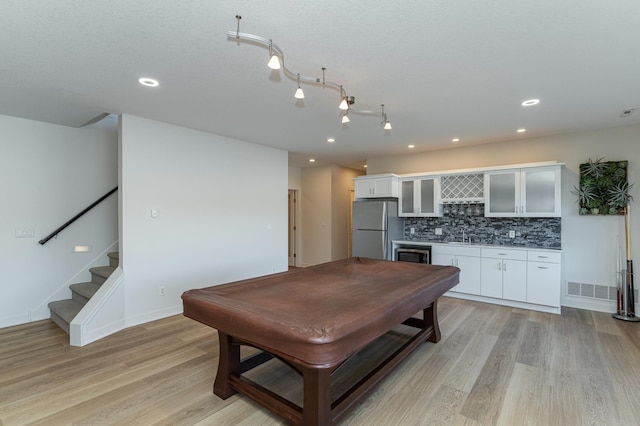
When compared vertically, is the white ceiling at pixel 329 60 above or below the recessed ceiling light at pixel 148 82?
below

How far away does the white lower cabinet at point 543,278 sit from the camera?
4184 mm

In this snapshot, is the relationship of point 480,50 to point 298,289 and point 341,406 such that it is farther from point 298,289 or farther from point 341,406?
point 341,406

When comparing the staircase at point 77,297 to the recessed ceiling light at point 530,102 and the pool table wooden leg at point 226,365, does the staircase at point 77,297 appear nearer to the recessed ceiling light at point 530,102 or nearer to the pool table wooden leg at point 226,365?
the pool table wooden leg at point 226,365

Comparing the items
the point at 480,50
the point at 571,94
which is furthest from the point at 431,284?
the point at 571,94

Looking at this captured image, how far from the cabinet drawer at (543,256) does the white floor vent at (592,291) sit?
728 millimetres

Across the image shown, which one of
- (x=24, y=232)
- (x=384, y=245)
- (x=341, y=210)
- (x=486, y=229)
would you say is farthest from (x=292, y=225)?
(x=24, y=232)

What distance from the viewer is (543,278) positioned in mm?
4281

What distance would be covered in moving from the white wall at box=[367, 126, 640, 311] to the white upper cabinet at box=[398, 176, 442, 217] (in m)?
1.08

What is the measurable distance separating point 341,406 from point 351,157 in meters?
5.11

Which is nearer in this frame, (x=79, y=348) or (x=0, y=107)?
(x=79, y=348)

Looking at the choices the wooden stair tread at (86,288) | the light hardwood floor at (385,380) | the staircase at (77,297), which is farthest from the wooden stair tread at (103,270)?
the light hardwood floor at (385,380)

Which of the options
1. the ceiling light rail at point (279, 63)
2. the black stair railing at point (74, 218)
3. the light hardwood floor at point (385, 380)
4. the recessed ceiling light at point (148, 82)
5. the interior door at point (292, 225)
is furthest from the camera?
the interior door at point (292, 225)

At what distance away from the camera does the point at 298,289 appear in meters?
2.50

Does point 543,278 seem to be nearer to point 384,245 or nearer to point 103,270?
point 384,245
